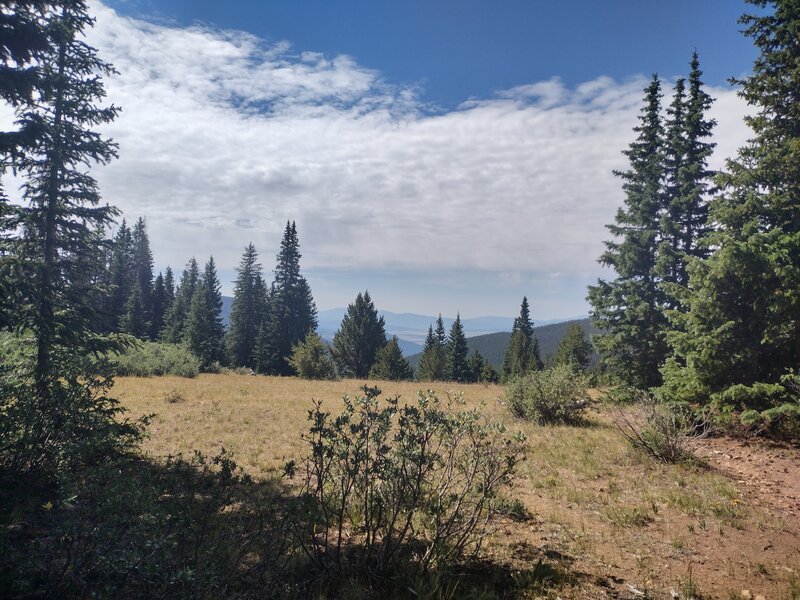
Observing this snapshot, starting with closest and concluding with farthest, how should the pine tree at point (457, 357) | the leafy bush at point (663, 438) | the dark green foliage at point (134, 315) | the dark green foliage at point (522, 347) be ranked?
the leafy bush at point (663, 438) → the dark green foliage at point (134, 315) → the dark green foliage at point (522, 347) → the pine tree at point (457, 357)

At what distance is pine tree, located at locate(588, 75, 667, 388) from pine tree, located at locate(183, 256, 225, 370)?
1187 inches

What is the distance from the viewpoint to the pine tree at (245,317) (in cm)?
4394

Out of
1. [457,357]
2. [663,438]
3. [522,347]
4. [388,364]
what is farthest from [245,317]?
[663,438]

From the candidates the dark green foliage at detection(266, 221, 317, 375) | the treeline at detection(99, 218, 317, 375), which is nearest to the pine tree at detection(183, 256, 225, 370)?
the treeline at detection(99, 218, 317, 375)

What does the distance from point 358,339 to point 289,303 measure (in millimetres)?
8405

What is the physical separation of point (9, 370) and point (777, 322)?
1695cm

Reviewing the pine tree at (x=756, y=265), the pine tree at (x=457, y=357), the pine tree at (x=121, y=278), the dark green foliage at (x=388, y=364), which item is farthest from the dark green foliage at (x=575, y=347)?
the pine tree at (x=121, y=278)

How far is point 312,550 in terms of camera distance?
480cm

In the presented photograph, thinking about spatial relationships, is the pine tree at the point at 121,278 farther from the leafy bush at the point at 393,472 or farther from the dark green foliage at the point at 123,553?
the leafy bush at the point at 393,472

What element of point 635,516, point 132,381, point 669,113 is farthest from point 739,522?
point 132,381

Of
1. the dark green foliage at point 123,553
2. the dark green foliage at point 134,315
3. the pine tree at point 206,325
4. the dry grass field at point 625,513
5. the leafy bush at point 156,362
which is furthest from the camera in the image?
the dark green foliage at point 134,315

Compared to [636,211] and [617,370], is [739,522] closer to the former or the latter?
[617,370]

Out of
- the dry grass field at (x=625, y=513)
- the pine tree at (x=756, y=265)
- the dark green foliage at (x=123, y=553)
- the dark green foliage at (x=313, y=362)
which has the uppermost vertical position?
the pine tree at (x=756, y=265)

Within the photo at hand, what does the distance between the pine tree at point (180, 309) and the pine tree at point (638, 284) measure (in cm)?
4085
